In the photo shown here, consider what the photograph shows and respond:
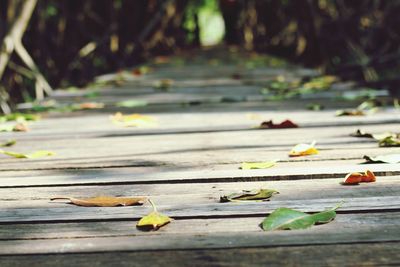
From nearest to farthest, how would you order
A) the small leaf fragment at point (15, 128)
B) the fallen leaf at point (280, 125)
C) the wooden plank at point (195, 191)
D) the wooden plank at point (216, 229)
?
the wooden plank at point (216, 229) < the wooden plank at point (195, 191) < the fallen leaf at point (280, 125) < the small leaf fragment at point (15, 128)

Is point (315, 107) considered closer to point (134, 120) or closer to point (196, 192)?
point (134, 120)

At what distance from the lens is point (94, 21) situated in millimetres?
9562

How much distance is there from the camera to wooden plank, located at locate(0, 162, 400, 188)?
4.62ft

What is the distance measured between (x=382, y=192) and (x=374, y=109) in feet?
4.81

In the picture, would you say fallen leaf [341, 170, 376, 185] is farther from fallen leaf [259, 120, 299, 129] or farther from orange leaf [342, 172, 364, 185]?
fallen leaf [259, 120, 299, 129]

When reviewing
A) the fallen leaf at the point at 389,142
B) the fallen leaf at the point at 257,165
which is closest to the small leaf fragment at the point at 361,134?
the fallen leaf at the point at 389,142

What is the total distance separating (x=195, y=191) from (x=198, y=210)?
0.53 feet

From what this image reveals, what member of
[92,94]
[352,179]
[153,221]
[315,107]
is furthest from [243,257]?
[92,94]

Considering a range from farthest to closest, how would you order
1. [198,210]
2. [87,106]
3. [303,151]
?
[87,106]
[303,151]
[198,210]

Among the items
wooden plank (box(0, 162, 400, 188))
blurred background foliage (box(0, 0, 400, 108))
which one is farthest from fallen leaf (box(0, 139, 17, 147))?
blurred background foliage (box(0, 0, 400, 108))

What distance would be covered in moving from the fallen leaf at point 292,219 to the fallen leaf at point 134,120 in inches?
58.1

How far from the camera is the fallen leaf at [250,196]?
121 centimetres

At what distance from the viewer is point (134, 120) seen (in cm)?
255

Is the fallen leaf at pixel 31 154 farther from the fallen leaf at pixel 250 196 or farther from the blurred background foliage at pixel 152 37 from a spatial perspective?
the blurred background foliage at pixel 152 37
